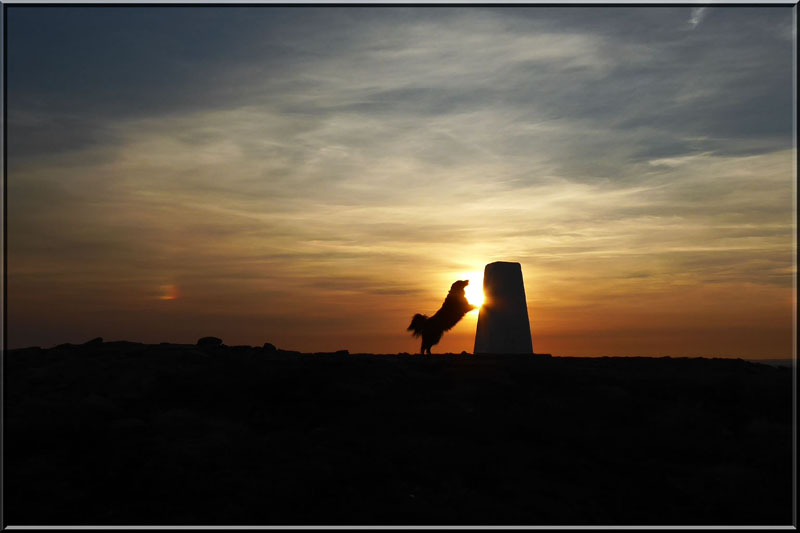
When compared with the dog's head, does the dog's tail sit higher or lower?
lower

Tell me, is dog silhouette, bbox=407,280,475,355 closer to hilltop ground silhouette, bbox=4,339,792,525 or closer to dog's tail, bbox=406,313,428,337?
dog's tail, bbox=406,313,428,337

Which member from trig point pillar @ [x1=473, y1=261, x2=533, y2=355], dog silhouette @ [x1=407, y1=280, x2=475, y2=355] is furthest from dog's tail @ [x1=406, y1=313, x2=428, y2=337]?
trig point pillar @ [x1=473, y1=261, x2=533, y2=355]

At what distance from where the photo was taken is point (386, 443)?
13.0m

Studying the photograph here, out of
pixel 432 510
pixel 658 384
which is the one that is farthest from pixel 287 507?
pixel 658 384

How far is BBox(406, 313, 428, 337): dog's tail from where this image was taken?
23.5 metres

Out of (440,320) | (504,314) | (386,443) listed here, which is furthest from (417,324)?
(386,443)

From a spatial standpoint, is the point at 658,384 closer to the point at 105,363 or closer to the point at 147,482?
the point at 147,482

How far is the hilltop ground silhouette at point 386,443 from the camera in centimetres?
1092

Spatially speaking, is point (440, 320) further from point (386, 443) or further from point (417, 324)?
point (386, 443)

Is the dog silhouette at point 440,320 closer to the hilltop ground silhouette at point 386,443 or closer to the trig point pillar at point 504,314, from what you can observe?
the trig point pillar at point 504,314

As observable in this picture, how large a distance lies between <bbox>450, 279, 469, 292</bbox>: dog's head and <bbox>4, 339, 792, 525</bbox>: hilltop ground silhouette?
5.32 metres

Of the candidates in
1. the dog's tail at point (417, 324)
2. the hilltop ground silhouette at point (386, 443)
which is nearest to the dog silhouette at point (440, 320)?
the dog's tail at point (417, 324)

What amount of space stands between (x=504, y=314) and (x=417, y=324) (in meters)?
2.89

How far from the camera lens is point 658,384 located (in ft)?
55.9
